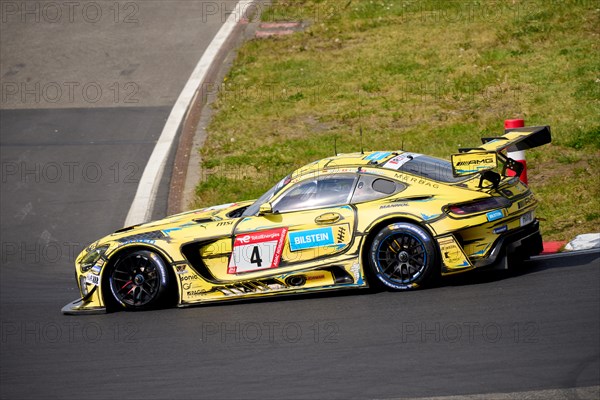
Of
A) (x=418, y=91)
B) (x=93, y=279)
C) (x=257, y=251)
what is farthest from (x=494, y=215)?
(x=418, y=91)

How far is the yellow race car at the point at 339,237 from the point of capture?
9094 mm

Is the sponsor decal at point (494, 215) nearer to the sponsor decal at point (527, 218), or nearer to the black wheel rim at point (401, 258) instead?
the sponsor decal at point (527, 218)

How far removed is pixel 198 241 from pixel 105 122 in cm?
928

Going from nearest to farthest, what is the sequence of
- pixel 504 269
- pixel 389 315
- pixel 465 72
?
pixel 389 315 → pixel 504 269 → pixel 465 72

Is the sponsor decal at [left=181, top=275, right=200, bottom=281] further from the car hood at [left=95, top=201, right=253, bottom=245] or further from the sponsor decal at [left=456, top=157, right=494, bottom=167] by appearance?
the sponsor decal at [left=456, top=157, right=494, bottom=167]

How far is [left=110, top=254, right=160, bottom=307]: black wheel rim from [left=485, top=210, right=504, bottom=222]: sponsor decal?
12.0ft

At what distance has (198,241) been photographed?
32.7 feet

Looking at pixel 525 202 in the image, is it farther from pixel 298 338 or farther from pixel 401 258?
pixel 298 338

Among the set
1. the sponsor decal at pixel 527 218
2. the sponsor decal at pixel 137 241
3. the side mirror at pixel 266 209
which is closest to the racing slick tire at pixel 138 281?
the sponsor decal at pixel 137 241

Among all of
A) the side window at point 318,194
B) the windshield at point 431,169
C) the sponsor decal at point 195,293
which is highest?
the windshield at point 431,169

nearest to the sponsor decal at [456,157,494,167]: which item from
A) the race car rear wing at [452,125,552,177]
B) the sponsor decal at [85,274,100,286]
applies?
the race car rear wing at [452,125,552,177]

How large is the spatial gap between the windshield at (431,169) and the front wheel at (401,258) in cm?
69

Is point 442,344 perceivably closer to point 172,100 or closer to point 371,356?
point 371,356

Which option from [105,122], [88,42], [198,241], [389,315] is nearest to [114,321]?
[198,241]
